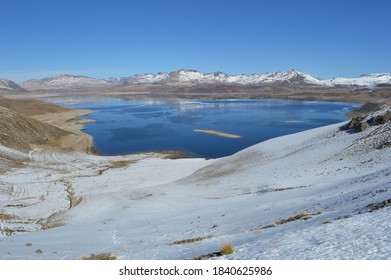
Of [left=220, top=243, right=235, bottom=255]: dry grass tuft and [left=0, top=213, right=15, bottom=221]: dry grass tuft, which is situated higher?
[left=220, top=243, right=235, bottom=255]: dry grass tuft

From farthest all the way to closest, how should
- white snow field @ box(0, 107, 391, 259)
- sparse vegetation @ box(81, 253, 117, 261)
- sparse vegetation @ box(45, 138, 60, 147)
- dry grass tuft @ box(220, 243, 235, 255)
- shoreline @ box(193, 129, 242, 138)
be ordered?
shoreline @ box(193, 129, 242, 138), sparse vegetation @ box(45, 138, 60, 147), sparse vegetation @ box(81, 253, 117, 261), white snow field @ box(0, 107, 391, 259), dry grass tuft @ box(220, 243, 235, 255)

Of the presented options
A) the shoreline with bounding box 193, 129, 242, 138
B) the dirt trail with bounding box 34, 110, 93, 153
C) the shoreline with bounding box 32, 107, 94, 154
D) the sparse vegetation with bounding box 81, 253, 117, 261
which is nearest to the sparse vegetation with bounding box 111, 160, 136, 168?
the shoreline with bounding box 32, 107, 94, 154

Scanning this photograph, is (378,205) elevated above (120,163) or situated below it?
above

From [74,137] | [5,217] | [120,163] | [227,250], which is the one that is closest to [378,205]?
[227,250]

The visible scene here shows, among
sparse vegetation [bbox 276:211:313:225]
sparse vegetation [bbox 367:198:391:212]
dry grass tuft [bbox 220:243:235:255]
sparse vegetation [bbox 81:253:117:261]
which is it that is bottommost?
sparse vegetation [bbox 81:253:117:261]

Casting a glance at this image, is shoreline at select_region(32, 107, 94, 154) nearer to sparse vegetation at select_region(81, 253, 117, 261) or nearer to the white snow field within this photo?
the white snow field

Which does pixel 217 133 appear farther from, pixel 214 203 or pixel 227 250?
pixel 227 250

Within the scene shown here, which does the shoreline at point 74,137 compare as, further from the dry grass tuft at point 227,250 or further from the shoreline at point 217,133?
the dry grass tuft at point 227,250

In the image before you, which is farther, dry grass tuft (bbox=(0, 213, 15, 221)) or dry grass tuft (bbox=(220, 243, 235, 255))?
dry grass tuft (bbox=(0, 213, 15, 221))
